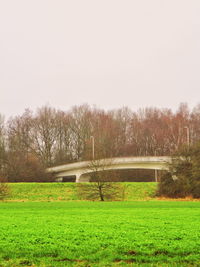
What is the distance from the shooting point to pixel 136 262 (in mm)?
9547

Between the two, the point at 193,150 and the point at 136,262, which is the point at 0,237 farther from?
the point at 193,150

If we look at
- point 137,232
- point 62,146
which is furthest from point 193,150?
point 62,146

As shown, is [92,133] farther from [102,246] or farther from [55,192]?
[102,246]

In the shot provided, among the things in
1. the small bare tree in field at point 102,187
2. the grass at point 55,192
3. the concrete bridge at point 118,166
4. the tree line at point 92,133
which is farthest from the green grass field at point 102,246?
the tree line at point 92,133

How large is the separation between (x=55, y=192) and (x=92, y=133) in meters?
42.9

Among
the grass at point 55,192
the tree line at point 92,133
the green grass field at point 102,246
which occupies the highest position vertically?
the tree line at point 92,133

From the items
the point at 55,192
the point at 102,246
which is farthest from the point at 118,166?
the point at 102,246

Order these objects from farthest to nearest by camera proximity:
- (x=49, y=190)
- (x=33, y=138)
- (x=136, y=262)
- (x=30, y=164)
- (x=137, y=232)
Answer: (x=33, y=138)
(x=30, y=164)
(x=49, y=190)
(x=137, y=232)
(x=136, y=262)

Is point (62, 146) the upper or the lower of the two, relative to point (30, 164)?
upper

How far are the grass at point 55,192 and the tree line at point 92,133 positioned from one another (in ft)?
96.9

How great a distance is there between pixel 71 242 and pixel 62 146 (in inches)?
3375

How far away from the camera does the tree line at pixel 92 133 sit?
91.4 meters

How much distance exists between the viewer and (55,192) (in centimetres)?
5459

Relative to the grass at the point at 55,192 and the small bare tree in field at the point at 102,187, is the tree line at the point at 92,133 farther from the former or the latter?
the small bare tree in field at the point at 102,187
